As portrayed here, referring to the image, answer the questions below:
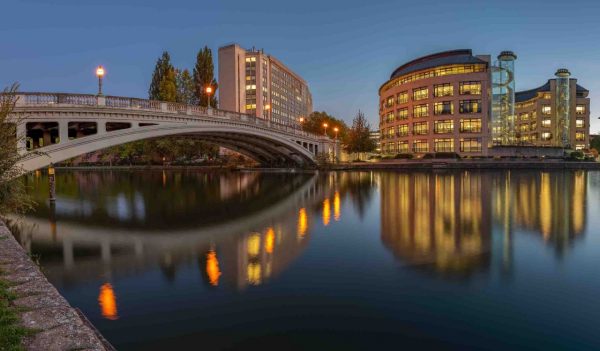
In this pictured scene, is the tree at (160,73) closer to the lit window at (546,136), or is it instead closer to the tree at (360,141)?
the tree at (360,141)

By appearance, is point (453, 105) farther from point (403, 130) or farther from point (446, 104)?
point (403, 130)

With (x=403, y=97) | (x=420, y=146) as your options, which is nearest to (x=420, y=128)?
(x=420, y=146)

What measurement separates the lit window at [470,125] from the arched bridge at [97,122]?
5747 cm

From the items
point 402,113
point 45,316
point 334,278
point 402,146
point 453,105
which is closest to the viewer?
point 45,316

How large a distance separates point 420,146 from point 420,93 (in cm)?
1283

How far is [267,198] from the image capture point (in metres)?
28.2

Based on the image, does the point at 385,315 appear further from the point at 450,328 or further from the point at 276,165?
the point at 276,165

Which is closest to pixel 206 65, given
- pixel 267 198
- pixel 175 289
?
pixel 267 198

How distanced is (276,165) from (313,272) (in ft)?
203

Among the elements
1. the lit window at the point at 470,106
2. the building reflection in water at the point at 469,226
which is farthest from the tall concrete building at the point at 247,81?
the building reflection in water at the point at 469,226

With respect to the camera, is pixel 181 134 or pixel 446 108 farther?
pixel 446 108

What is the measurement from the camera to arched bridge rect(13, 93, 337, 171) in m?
23.3

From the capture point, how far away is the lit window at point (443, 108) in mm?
86750

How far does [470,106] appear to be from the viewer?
8538cm
